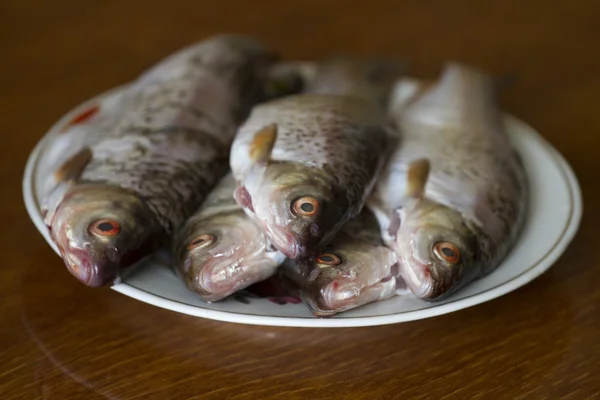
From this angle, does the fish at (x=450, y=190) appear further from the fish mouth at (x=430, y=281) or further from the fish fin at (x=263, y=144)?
the fish fin at (x=263, y=144)

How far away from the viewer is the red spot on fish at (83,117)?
3.95 ft

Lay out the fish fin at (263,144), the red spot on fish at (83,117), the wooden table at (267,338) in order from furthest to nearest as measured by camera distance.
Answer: the red spot on fish at (83,117)
the fish fin at (263,144)
the wooden table at (267,338)

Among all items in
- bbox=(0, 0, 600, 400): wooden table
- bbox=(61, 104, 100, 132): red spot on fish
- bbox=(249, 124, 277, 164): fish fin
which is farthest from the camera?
bbox=(61, 104, 100, 132): red spot on fish

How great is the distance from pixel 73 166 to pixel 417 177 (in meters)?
0.46

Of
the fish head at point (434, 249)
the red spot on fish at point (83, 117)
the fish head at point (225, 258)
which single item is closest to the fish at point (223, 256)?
the fish head at point (225, 258)

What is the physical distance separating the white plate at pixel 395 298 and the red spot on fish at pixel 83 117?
4 cm

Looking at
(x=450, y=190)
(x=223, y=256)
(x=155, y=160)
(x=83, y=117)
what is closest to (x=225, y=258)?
(x=223, y=256)

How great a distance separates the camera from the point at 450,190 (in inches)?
40.6

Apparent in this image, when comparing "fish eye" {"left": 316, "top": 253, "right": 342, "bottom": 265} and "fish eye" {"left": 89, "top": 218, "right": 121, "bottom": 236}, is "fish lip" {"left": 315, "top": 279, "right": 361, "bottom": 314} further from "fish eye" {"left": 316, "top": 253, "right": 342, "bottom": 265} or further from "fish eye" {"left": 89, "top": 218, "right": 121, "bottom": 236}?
"fish eye" {"left": 89, "top": 218, "right": 121, "bottom": 236}

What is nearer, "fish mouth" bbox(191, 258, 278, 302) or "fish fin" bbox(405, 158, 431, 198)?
"fish mouth" bbox(191, 258, 278, 302)

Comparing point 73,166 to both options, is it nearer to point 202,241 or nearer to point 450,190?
point 202,241

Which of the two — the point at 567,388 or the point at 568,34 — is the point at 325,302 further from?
the point at 568,34

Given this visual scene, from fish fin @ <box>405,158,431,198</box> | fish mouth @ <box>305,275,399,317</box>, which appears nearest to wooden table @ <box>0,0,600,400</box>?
Answer: fish mouth @ <box>305,275,399,317</box>

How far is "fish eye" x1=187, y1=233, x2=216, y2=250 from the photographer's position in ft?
3.06
